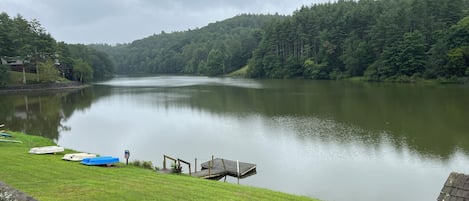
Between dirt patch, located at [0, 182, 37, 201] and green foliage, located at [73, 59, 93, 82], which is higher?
green foliage, located at [73, 59, 93, 82]

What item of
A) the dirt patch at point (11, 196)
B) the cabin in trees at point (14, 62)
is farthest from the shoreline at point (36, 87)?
the dirt patch at point (11, 196)

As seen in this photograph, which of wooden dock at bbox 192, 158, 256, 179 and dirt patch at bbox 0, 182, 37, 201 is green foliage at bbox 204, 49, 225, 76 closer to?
wooden dock at bbox 192, 158, 256, 179

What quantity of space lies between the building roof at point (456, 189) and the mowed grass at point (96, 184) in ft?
14.5

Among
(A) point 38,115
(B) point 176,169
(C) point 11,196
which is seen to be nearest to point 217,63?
(A) point 38,115

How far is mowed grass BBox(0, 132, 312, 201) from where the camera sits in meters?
9.80

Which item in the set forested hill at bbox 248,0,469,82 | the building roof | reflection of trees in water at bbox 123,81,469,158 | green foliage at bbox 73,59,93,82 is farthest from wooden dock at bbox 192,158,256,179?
green foliage at bbox 73,59,93,82

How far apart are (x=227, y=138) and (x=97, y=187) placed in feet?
50.0

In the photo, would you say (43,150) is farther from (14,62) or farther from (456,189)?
(14,62)

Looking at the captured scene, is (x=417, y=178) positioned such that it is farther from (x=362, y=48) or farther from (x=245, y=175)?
(x=362, y=48)

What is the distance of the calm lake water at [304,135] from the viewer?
16.5 meters

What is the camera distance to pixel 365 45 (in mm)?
78625

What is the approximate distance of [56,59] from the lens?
84.7 metres

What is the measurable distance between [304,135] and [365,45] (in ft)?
194

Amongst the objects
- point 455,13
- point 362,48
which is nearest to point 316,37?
point 362,48
